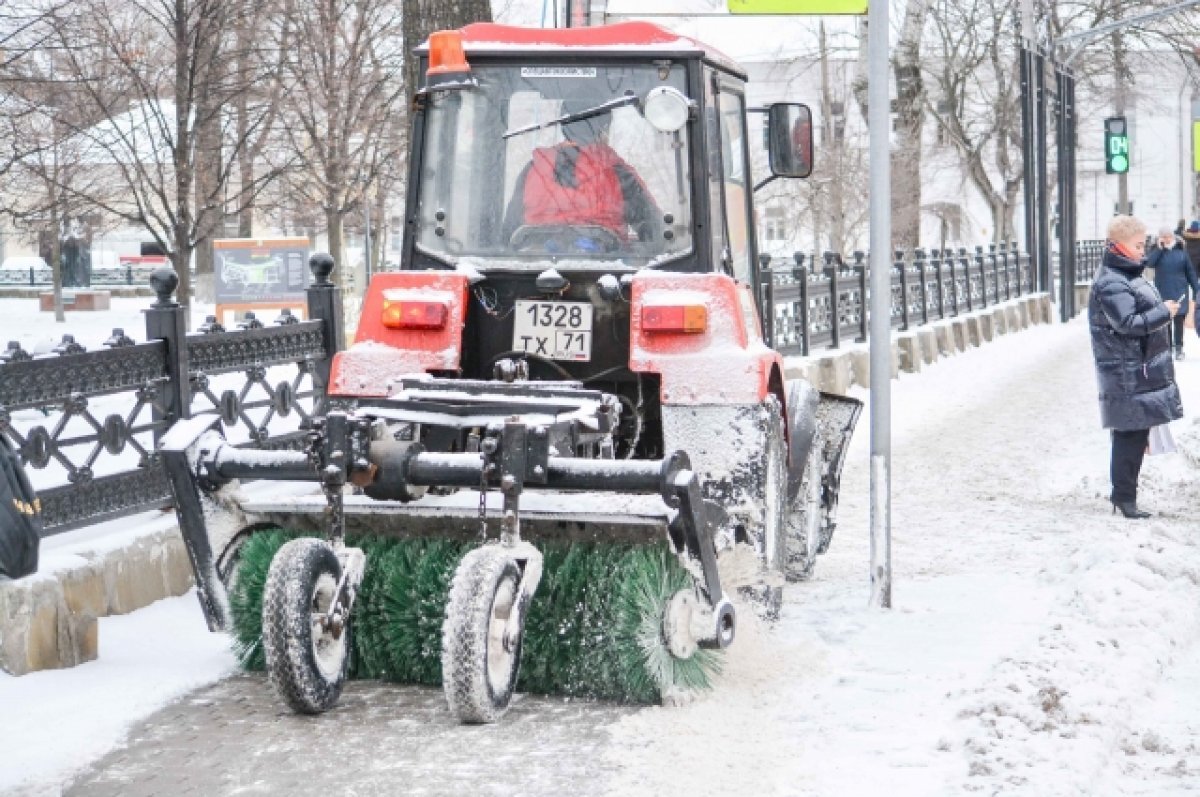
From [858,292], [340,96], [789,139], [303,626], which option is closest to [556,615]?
[303,626]

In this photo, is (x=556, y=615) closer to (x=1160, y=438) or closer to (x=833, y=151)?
(x=1160, y=438)

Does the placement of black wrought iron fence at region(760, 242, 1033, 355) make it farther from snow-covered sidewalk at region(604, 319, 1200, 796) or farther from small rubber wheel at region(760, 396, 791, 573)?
small rubber wheel at region(760, 396, 791, 573)

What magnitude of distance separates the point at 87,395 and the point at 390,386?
125 centimetres

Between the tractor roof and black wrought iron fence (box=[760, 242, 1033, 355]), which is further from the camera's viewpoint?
black wrought iron fence (box=[760, 242, 1033, 355])

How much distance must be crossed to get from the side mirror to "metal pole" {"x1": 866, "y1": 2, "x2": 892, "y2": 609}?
45cm

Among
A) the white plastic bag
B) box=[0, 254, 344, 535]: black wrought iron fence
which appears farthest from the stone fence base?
the white plastic bag

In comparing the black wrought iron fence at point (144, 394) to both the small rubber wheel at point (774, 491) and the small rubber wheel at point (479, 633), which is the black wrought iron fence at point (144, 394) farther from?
the small rubber wheel at point (774, 491)

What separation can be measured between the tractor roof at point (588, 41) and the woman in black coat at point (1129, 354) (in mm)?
3621

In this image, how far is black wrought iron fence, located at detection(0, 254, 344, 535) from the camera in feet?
21.2

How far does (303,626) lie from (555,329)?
1.66 metres

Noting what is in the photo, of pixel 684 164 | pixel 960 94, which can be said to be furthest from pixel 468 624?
pixel 960 94

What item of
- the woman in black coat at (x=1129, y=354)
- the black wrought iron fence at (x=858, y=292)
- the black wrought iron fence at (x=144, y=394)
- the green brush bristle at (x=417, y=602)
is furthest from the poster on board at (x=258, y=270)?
the green brush bristle at (x=417, y=602)

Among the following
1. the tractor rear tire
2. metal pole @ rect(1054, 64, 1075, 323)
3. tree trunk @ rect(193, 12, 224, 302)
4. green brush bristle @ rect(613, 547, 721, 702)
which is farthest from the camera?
metal pole @ rect(1054, 64, 1075, 323)

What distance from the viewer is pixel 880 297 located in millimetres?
7000
